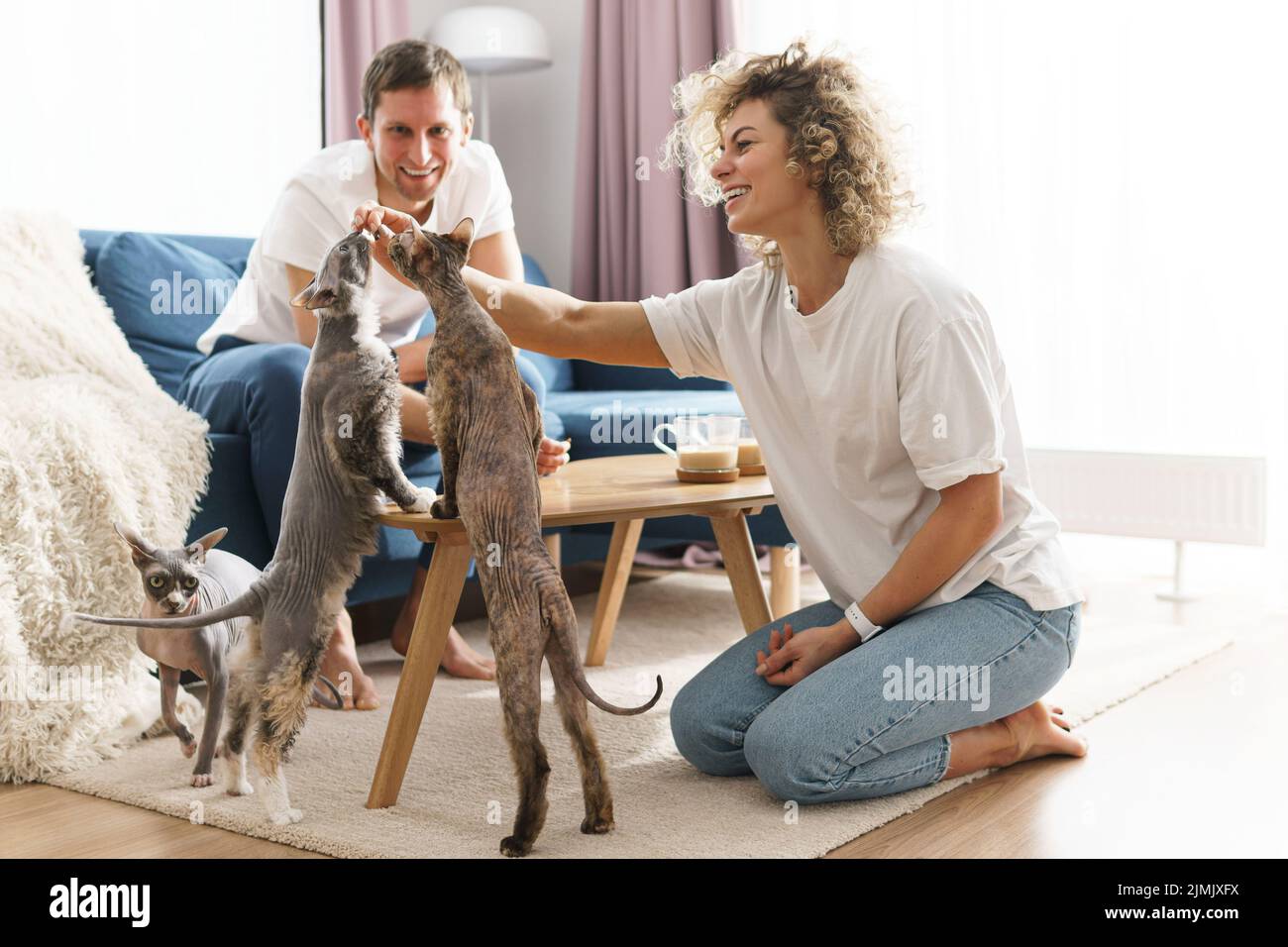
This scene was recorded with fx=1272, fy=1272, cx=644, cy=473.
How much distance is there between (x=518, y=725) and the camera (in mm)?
1421

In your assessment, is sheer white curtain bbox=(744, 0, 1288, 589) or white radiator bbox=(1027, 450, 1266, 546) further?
sheer white curtain bbox=(744, 0, 1288, 589)

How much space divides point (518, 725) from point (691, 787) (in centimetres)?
48

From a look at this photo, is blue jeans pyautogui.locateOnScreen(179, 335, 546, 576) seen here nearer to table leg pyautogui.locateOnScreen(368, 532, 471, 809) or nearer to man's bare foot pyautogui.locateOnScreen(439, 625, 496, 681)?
man's bare foot pyautogui.locateOnScreen(439, 625, 496, 681)

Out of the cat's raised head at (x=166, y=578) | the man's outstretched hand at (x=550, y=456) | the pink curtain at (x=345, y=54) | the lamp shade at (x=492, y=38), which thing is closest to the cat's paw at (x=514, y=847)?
the cat's raised head at (x=166, y=578)

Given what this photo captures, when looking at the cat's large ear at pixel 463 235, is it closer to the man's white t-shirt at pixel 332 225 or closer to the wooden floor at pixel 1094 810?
the man's white t-shirt at pixel 332 225

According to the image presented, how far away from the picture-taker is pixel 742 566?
2242 mm

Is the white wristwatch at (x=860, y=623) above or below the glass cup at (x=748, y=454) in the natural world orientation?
below

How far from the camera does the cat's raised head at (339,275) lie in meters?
1.44

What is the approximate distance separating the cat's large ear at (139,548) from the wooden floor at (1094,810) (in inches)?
13.9

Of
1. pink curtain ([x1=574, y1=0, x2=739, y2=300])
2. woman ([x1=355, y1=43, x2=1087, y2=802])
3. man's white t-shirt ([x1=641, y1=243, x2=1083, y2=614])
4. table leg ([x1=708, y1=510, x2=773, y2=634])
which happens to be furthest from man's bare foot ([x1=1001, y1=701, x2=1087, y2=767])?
pink curtain ([x1=574, y1=0, x2=739, y2=300])

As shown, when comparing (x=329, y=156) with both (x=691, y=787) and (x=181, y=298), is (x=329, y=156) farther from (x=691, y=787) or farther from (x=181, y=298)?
(x=691, y=787)

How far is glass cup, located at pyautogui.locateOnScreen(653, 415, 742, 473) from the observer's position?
7.15 feet

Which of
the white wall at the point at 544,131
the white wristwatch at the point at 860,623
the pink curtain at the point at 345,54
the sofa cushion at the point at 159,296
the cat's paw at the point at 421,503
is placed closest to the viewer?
the cat's paw at the point at 421,503

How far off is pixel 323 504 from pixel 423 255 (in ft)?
1.03
